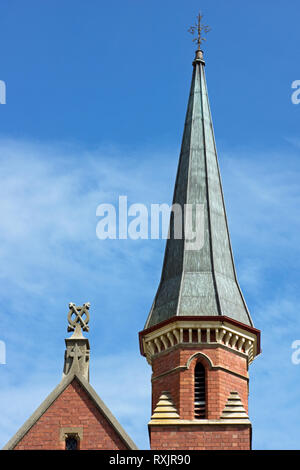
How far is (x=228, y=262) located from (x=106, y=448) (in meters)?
8.55

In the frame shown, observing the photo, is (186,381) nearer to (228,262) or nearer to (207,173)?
(228,262)

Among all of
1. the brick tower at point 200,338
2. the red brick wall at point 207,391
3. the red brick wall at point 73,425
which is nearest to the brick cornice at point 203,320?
the brick tower at point 200,338

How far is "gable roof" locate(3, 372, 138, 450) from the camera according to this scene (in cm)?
3200

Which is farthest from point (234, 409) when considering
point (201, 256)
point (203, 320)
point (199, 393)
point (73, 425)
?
point (201, 256)

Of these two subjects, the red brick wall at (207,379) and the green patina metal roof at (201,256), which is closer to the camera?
the red brick wall at (207,379)

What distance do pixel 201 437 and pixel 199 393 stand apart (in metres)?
1.60

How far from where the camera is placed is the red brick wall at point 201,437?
32.9 meters

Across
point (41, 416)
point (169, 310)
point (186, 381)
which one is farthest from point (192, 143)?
point (41, 416)

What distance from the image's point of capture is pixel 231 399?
3416 cm

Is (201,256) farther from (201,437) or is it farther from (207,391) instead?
(201,437)

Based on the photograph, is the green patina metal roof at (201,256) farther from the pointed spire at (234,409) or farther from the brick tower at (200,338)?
the pointed spire at (234,409)

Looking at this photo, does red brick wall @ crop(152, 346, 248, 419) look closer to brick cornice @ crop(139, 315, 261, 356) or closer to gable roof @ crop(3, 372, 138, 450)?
brick cornice @ crop(139, 315, 261, 356)

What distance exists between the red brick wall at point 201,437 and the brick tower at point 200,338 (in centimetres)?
3
